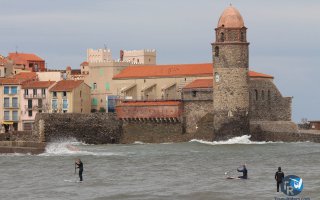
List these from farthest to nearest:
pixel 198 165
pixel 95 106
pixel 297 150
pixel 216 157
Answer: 1. pixel 95 106
2. pixel 297 150
3. pixel 216 157
4. pixel 198 165

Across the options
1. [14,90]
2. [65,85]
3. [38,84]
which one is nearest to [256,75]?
[65,85]

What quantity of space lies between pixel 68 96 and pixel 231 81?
18.4 m

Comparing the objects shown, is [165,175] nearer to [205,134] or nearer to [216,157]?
[216,157]

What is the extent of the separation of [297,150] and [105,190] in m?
32.1

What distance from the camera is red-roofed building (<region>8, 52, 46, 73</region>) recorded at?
4811 inches

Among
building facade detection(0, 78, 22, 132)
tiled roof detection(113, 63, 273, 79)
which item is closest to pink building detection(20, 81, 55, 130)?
building facade detection(0, 78, 22, 132)

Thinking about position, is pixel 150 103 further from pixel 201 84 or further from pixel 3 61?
pixel 3 61

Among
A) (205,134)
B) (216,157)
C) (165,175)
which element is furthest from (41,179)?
(205,134)

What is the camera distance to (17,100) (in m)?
99.2

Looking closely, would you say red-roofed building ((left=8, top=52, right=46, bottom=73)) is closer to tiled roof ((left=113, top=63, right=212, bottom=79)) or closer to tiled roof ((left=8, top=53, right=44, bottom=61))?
tiled roof ((left=8, top=53, right=44, bottom=61))

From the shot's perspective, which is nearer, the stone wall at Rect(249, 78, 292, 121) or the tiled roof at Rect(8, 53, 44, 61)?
the stone wall at Rect(249, 78, 292, 121)

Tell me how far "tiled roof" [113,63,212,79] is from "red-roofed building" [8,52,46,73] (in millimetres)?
21744

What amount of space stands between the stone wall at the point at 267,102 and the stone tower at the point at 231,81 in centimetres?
365

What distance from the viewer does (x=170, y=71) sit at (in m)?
99.2
